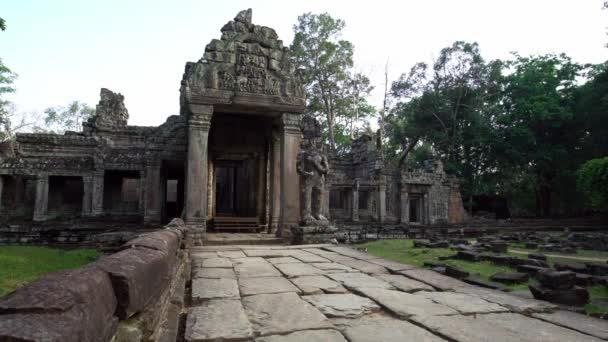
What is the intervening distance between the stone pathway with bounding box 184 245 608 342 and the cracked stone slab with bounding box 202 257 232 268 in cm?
34

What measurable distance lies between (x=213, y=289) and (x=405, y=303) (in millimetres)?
1765

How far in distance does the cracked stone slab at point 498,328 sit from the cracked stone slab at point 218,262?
9.73ft

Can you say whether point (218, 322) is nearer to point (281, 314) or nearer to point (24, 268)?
point (281, 314)

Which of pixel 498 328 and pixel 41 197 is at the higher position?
pixel 41 197

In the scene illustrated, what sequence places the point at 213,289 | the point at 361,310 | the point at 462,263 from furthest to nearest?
the point at 462,263, the point at 213,289, the point at 361,310

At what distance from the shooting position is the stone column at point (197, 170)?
840cm

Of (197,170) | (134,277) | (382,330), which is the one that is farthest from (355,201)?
(134,277)

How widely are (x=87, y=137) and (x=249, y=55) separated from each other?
12786 millimetres

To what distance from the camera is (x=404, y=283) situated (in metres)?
3.88

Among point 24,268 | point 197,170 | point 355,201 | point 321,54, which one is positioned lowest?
point 24,268

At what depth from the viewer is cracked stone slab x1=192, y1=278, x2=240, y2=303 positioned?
3119 millimetres

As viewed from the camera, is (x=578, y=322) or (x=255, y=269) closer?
(x=578, y=322)

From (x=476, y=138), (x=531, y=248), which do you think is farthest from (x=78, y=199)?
(x=476, y=138)

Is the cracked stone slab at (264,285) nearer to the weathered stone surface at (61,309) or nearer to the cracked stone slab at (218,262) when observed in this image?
the cracked stone slab at (218,262)
